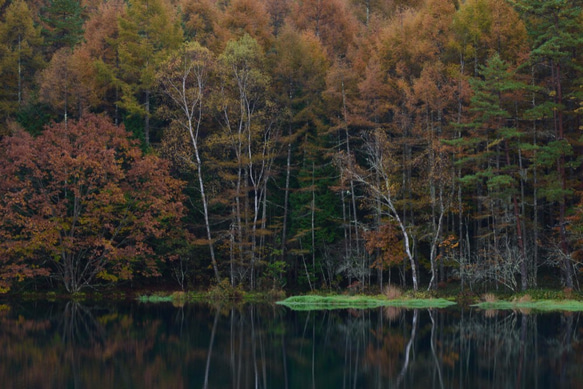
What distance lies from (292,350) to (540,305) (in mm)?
14959

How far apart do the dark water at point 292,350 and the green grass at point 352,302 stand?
3002 millimetres

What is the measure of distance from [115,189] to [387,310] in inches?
616

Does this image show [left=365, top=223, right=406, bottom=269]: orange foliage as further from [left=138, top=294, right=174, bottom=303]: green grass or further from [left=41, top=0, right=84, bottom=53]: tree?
[left=41, top=0, right=84, bottom=53]: tree

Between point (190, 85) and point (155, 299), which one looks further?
point (190, 85)

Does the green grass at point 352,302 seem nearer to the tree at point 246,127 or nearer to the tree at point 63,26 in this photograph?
the tree at point 246,127

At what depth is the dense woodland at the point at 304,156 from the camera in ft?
108

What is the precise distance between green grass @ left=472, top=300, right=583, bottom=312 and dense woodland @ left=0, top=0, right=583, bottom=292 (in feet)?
6.97

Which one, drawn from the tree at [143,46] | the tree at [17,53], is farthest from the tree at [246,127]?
the tree at [17,53]

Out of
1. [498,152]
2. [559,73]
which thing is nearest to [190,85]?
[498,152]

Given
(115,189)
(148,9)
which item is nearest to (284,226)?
(115,189)

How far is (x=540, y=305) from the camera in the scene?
28875 millimetres

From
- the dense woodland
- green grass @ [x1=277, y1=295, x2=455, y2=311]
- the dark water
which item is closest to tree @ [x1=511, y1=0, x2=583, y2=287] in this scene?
the dense woodland

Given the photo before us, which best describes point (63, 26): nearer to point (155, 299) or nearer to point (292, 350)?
point (155, 299)

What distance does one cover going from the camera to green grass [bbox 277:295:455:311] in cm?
3075
